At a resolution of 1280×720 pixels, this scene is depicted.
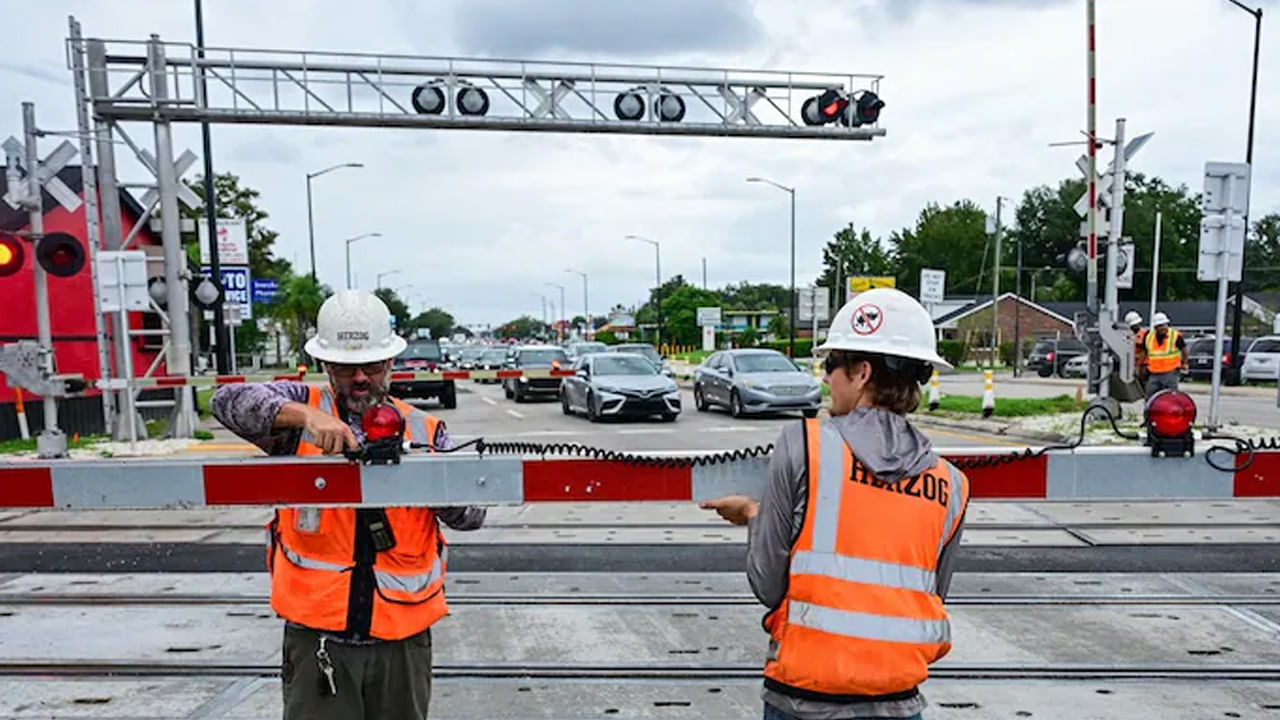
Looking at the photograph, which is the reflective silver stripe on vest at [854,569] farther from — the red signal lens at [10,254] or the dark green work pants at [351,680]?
the red signal lens at [10,254]

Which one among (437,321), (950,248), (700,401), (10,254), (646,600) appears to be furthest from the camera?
(437,321)

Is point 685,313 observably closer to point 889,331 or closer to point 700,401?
point 700,401

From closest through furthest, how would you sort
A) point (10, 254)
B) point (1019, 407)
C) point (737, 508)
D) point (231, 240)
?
point (737, 508)
point (10, 254)
point (1019, 407)
point (231, 240)

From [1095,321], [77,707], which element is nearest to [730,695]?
[77,707]

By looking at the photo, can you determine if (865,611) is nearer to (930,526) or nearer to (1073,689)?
(930,526)

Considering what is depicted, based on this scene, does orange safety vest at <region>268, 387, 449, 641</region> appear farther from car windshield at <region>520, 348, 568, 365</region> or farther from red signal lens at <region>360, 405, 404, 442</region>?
car windshield at <region>520, 348, 568, 365</region>

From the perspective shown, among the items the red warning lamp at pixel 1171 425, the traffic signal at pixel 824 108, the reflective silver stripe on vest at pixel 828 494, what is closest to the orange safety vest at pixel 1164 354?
the traffic signal at pixel 824 108

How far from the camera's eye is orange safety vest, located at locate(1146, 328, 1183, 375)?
13469 mm

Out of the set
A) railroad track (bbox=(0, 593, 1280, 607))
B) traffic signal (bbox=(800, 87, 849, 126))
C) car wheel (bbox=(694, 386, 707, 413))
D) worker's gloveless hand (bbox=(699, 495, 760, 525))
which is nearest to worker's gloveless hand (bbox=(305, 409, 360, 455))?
worker's gloveless hand (bbox=(699, 495, 760, 525))

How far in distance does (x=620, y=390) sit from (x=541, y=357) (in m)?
8.65

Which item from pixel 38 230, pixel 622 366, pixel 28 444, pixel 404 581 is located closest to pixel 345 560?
pixel 404 581

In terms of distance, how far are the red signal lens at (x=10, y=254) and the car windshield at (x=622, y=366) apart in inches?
474

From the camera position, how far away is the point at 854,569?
194 cm

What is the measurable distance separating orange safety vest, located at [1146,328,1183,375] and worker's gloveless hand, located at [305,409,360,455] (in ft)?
45.3
